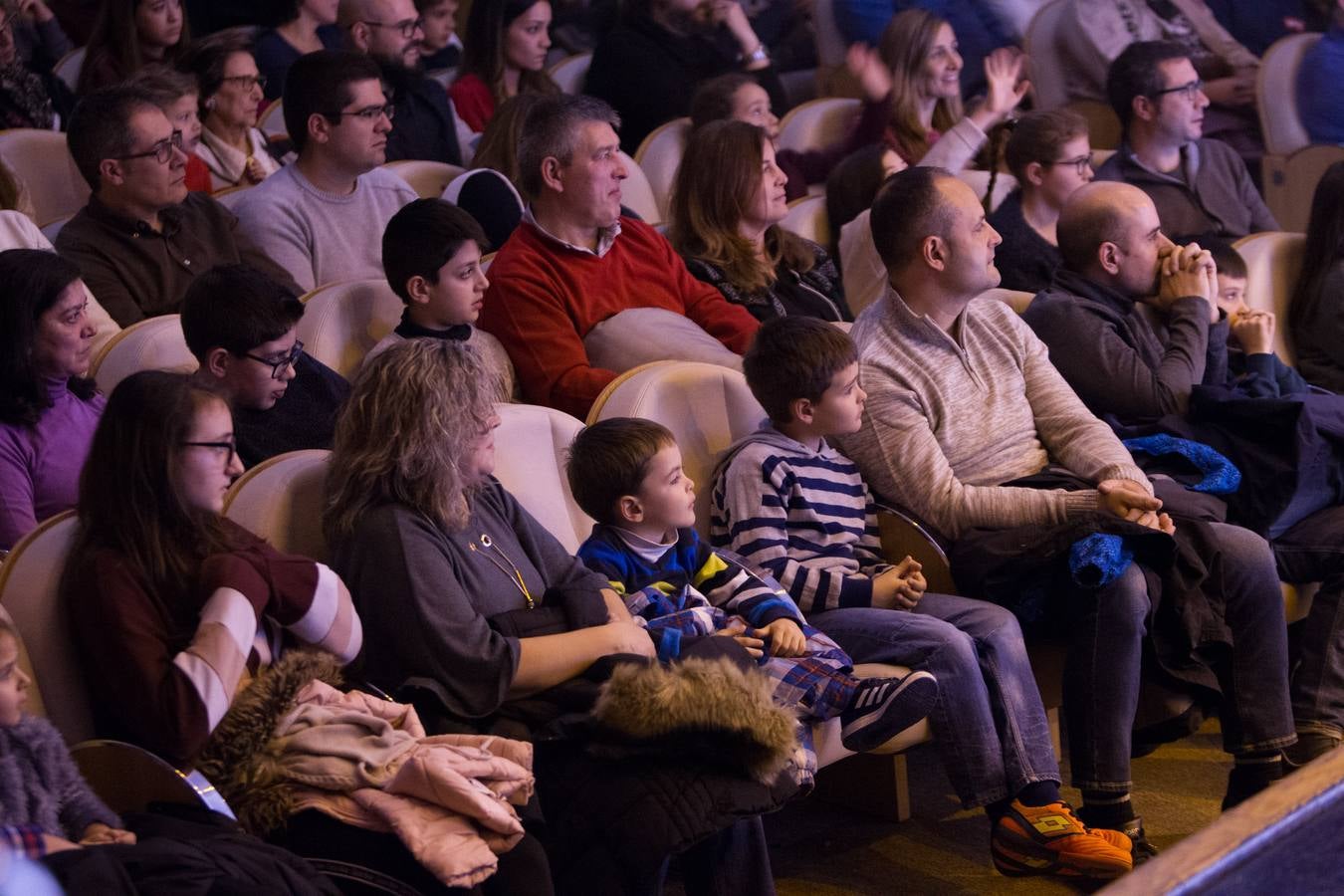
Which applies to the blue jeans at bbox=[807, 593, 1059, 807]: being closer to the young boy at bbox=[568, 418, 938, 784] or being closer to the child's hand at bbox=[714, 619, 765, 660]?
the young boy at bbox=[568, 418, 938, 784]

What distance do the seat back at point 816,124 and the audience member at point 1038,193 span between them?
36.3 inches

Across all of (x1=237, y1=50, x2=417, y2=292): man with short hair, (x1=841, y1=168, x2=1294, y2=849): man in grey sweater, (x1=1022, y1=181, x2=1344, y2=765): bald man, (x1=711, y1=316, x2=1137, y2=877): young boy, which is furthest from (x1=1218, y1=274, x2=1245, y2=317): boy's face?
(x1=237, y1=50, x2=417, y2=292): man with short hair

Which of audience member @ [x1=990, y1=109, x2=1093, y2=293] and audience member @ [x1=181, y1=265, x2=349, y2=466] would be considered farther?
audience member @ [x1=990, y1=109, x2=1093, y2=293]

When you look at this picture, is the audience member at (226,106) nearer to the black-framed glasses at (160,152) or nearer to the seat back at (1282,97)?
the black-framed glasses at (160,152)

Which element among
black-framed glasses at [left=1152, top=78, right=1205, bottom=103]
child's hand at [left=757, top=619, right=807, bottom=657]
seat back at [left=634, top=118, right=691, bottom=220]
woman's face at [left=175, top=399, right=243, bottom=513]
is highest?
woman's face at [left=175, top=399, right=243, bottom=513]

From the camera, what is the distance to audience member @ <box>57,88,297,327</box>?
133 inches

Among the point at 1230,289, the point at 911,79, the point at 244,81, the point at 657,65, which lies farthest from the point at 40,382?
the point at 911,79

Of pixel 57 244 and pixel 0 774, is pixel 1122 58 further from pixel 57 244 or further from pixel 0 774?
pixel 0 774

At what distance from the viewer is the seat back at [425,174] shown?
170 inches

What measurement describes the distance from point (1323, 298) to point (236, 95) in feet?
9.18

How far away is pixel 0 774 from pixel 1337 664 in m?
2.41

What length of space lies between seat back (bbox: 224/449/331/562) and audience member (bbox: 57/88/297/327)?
3.57 feet

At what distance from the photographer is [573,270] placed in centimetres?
347

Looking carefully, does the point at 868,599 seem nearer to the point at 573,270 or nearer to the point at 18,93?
the point at 573,270
